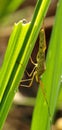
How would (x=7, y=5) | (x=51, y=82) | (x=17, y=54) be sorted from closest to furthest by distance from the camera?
(x=17, y=54), (x=51, y=82), (x=7, y=5)

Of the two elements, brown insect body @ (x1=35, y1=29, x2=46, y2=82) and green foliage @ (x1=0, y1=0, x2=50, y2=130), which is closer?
green foliage @ (x1=0, y1=0, x2=50, y2=130)

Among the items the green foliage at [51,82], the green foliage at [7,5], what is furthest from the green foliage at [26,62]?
the green foliage at [7,5]

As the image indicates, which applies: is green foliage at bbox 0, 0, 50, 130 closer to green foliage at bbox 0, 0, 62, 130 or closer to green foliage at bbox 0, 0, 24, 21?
green foliage at bbox 0, 0, 62, 130

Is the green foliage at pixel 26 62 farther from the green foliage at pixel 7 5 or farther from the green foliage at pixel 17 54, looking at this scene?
the green foliage at pixel 7 5

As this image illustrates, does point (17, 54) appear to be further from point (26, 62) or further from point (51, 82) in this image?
point (51, 82)

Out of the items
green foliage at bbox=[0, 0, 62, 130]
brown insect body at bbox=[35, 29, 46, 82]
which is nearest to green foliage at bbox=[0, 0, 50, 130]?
green foliage at bbox=[0, 0, 62, 130]

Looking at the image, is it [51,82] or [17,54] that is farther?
[51,82]

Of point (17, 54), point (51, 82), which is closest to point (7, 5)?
point (51, 82)

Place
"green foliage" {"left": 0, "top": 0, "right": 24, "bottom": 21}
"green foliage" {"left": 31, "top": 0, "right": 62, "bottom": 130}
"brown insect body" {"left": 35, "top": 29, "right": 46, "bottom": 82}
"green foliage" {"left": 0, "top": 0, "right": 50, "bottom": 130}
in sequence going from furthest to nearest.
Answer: "green foliage" {"left": 0, "top": 0, "right": 24, "bottom": 21}, "brown insect body" {"left": 35, "top": 29, "right": 46, "bottom": 82}, "green foliage" {"left": 31, "top": 0, "right": 62, "bottom": 130}, "green foliage" {"left": 0, "top": 0, "right": 50, "bottom": 130}

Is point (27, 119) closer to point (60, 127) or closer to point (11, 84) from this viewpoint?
point (60, 127)

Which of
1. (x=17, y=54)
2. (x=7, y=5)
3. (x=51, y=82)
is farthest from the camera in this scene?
(x=7, y=5)

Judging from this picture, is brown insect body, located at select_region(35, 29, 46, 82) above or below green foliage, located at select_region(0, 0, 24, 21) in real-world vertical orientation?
below

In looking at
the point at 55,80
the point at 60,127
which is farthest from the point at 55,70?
the point at 60,127
